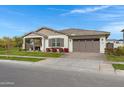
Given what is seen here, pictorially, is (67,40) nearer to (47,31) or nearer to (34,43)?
(47,31)

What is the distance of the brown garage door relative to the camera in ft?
84.4

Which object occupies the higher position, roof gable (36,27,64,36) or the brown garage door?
roof gable (36,27,64,36)

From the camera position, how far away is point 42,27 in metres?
30.1

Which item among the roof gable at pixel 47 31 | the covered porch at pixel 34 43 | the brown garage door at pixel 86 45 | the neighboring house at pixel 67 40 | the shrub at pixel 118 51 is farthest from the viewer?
the covered porch at pixel 34 43

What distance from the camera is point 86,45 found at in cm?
2645

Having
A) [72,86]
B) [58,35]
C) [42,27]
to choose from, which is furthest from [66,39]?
[72,86]

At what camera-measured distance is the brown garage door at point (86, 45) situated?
2573cm

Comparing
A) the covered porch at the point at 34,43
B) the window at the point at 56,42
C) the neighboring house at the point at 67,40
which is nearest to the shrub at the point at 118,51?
the neighboring house at the point at 67,40

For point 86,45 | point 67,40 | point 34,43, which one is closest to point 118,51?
point 86,45

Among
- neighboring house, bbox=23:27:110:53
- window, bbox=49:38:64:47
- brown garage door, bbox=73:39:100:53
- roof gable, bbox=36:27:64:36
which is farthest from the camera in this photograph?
roof gable, bbox=36:27:64:36

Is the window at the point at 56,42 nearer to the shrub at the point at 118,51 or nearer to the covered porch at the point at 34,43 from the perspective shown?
the covered porch at the point at 34,43

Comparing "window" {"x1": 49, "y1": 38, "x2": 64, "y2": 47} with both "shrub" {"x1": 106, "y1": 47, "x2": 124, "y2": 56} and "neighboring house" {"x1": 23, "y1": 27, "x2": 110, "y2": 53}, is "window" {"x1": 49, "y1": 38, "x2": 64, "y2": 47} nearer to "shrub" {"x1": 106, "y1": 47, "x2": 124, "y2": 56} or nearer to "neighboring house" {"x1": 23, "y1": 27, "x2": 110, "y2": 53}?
"neighboring house" {"x1": 23, "y1": 27, "x2": 110, "y2": 53}

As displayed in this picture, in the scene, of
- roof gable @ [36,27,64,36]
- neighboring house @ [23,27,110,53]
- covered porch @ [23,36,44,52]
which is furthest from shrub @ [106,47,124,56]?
covered porch @ [23,36,44,52]
